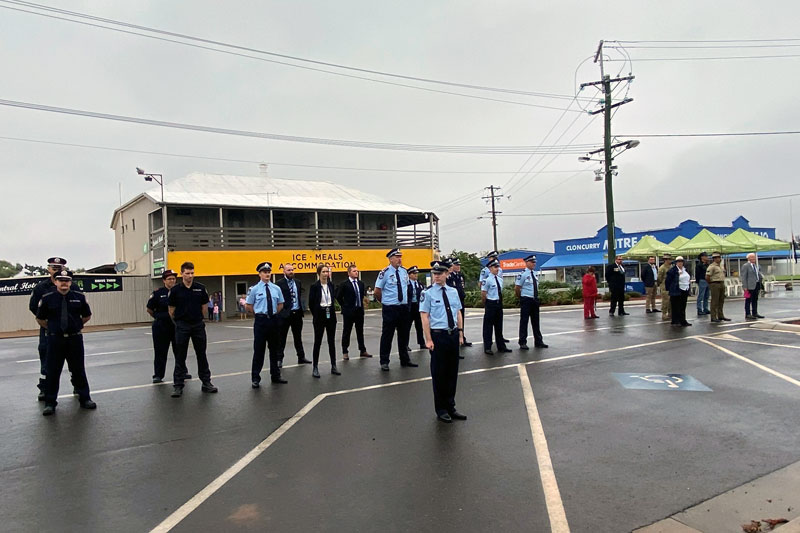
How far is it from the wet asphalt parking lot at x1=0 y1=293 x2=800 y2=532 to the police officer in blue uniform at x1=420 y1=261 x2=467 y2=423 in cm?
25

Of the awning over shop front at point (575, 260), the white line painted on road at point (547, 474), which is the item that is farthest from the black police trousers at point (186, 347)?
the awning over shop front at point (575, 260)

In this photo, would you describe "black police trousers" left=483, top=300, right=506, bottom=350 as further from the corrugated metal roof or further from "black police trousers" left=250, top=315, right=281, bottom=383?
the corrugated metal roof

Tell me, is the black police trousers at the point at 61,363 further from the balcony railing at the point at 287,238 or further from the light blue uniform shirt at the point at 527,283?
the balcony railing at the point at 287,238

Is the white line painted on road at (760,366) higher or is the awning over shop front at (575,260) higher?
the awning over shop front at (575,260)

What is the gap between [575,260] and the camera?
5225 cm

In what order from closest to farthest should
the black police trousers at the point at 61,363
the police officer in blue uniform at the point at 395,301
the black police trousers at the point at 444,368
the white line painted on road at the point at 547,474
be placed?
the white line painted on road at the point at 547,474 < the black police trousers at the point at 444,368 < the black police trousers at the point at 61,363 < the police officer in blue uniform at the point at 395,301

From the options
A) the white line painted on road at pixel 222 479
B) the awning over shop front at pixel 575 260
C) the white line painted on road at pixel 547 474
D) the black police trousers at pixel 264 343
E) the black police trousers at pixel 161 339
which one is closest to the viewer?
the white line painted on road at pixel 547 474

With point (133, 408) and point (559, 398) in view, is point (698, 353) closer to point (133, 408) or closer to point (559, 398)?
point (559, 398)

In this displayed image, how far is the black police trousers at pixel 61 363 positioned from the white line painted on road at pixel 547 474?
5.91 m

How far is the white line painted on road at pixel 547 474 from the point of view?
3.62 meters

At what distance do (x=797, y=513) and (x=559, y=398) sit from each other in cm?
328

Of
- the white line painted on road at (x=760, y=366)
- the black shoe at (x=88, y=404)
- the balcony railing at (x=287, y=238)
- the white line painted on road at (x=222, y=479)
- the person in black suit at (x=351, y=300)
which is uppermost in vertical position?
the balcony railing at (x=287, y=238)

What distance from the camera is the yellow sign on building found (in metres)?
28.9

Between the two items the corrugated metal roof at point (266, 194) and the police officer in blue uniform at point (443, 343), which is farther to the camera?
the corrugated metal roof at point (266, 194)
